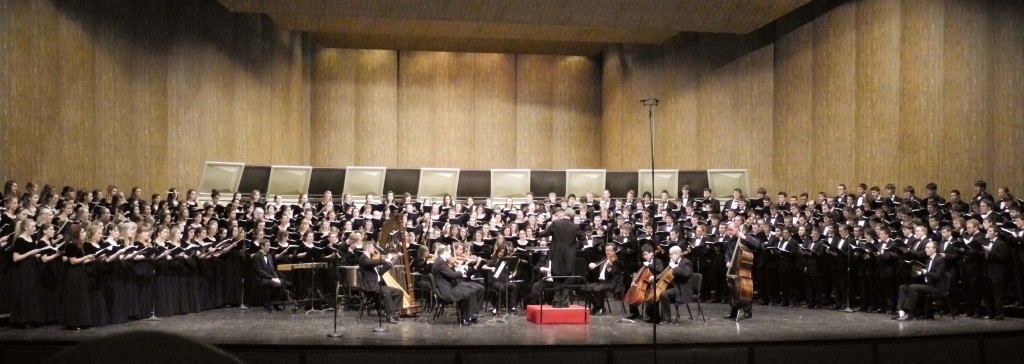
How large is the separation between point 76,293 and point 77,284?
0.09 m

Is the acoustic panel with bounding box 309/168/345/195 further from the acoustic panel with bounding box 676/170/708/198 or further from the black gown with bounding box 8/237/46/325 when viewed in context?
the black gown with bounding box 8/237/46/325

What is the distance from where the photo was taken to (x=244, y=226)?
1234 cm

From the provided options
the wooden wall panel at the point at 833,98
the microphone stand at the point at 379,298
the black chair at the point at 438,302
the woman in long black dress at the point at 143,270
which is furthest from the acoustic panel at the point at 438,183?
the woman in long black dress at the point at 143,270

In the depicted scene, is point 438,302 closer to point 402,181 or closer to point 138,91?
point 138,91

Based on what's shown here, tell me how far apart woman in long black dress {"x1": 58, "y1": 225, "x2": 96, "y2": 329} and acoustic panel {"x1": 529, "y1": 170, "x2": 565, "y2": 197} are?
10345 millimetres

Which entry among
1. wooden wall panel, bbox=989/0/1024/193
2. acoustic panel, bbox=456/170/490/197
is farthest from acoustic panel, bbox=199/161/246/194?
wooden wall panel, bbox=989/0/1024/193

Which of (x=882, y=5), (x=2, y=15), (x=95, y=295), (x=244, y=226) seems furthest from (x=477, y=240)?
(x=882, y=5)

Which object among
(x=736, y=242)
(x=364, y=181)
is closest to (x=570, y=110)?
(x=364, y=181)

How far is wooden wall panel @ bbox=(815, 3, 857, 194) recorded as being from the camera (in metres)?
14.7

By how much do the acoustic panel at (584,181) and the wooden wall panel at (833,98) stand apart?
4.14 metres

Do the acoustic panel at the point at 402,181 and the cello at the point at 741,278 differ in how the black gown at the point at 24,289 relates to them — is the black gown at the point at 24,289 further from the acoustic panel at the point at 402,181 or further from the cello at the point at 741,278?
the acoustic panel at the point at 402,181

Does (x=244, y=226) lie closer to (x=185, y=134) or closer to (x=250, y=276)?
(x=250, y=276)

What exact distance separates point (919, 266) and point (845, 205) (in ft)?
7.82

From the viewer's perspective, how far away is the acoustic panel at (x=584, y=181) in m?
18.0
